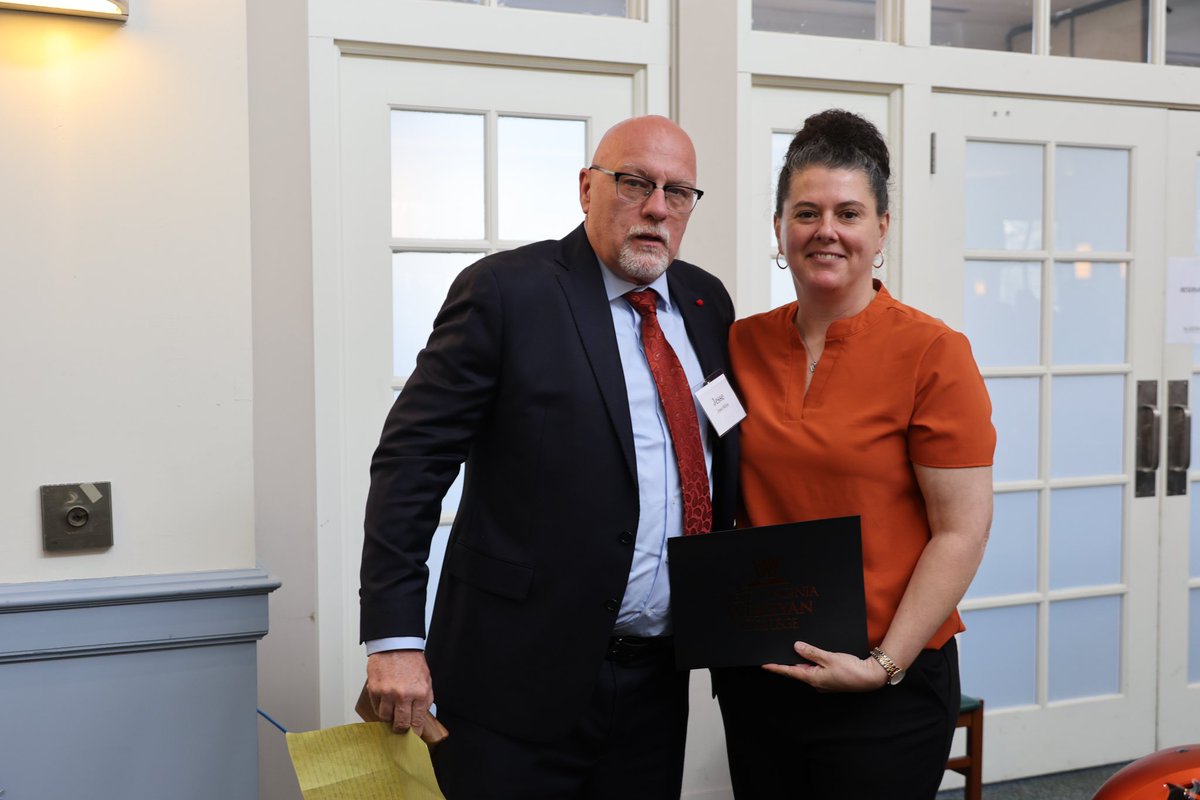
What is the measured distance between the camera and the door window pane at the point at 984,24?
3119mm

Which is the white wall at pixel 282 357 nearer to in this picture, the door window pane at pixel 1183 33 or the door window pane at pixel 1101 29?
the door window pane at pixel 1101 29

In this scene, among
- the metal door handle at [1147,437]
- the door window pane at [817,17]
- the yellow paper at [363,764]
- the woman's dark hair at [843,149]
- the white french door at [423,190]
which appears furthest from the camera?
the metal door handle at [1147,437]

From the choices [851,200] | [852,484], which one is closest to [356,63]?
[851,200]

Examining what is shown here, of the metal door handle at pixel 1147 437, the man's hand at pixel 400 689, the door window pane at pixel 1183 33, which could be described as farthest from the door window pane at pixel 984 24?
the man's hand at pixel 400 689

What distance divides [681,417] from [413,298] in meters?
1.18

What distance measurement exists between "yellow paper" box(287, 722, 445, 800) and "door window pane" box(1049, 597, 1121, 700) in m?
2.49

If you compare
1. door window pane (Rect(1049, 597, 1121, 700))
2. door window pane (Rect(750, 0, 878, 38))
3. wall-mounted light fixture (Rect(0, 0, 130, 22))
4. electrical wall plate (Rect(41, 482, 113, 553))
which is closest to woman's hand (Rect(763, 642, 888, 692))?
electrical wall plate (Rect(41, 482, 113, 553))

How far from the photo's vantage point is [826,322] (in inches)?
64.9

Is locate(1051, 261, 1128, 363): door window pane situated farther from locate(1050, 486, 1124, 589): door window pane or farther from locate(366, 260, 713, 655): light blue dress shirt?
locate(366, 260, 713, 655): light blue dress shirt

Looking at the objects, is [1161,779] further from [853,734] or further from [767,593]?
[767,593]

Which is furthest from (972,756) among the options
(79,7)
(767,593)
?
(79,7)

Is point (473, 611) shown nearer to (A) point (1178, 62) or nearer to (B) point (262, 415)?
(B) point (262, 415)

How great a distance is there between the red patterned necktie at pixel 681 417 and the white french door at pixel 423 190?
1059 millimetres

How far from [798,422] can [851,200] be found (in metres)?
0.34
